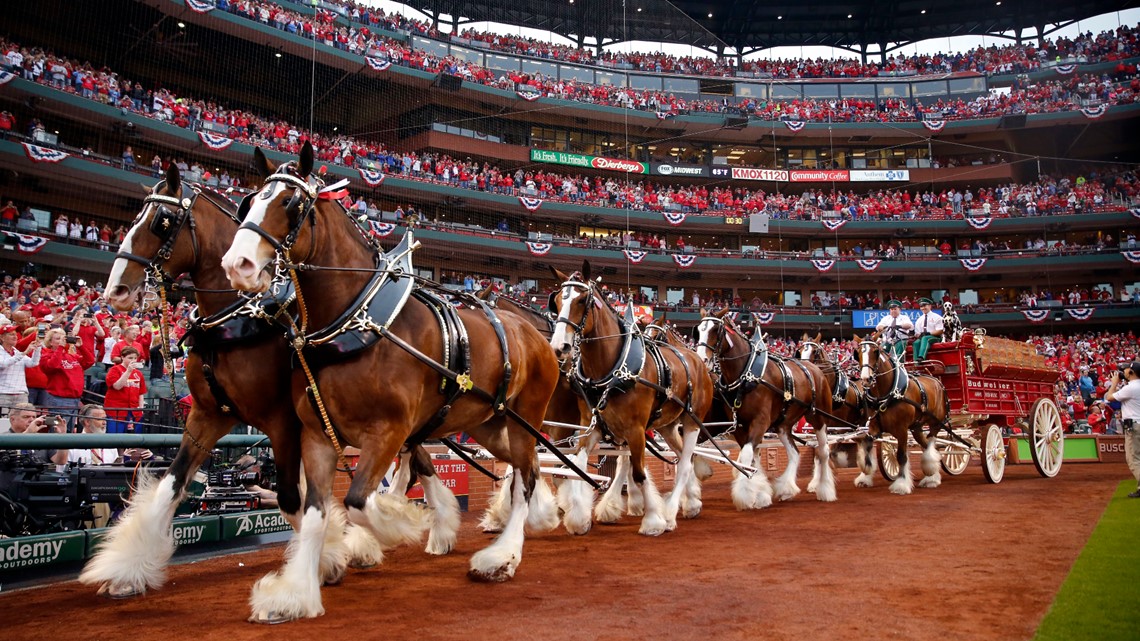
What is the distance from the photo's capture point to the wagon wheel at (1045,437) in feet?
45.7

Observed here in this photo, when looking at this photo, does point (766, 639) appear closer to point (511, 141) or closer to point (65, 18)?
point (65, 18)

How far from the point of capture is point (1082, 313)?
3994cm

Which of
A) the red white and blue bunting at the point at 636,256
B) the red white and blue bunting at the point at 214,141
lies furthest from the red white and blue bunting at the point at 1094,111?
the red white and blue bunting at the point at 214,141

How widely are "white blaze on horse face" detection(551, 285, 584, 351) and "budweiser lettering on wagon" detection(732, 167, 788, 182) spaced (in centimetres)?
3914

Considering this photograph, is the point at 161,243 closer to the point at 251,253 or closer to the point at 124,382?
the point at 251,253

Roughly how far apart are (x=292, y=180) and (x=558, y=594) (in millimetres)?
3252

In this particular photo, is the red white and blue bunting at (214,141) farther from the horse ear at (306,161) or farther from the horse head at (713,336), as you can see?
the horse ear at (306,161)

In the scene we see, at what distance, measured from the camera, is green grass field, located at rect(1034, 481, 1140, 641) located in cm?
407

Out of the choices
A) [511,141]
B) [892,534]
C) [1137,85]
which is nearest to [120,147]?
[511,141]

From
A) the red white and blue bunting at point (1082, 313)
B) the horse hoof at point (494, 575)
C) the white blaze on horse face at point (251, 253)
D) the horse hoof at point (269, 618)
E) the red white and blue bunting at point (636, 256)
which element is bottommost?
the horse hoof at point (494, 575)

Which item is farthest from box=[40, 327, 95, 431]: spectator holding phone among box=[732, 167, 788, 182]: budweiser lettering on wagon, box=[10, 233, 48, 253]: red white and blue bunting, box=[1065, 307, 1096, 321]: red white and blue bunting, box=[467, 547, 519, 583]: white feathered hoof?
box=[1065, 307, 1096, 321]: red white and blue bunting

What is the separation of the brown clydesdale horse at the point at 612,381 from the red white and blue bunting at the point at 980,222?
40.5 metres

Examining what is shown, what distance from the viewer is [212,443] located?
19.0 ft

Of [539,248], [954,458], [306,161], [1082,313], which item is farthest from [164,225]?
[1082,313]
